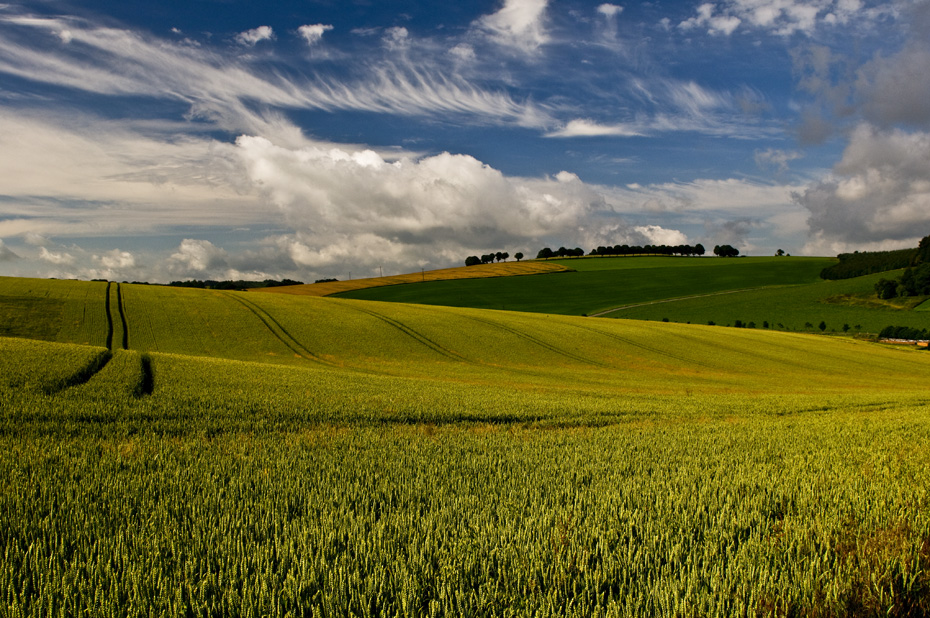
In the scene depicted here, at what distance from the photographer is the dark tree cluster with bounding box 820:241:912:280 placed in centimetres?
10988

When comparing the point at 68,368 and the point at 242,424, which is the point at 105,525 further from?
the point at 68,368

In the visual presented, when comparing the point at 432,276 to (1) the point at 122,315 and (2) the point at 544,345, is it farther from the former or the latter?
(1) the point at 122,315

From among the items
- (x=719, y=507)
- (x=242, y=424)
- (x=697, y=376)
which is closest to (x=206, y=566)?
(x=719, y=507)

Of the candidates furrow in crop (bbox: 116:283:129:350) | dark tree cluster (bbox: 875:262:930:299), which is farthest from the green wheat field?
dark tree cluster (bbox: 875:262:930:299)

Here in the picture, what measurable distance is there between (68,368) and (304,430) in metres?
12.0

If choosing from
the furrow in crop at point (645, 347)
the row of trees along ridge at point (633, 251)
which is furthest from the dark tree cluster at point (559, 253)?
the furrow in crop at point (645, 347)

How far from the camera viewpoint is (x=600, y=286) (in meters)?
108

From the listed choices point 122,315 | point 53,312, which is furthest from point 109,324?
point 53,312

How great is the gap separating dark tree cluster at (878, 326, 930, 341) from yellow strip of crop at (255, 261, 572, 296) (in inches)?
2832

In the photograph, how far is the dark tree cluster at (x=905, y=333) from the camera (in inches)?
2419

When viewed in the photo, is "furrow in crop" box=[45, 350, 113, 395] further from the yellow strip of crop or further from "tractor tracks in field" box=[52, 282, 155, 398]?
the yellow strip of crop

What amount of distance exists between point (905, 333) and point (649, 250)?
371 ft

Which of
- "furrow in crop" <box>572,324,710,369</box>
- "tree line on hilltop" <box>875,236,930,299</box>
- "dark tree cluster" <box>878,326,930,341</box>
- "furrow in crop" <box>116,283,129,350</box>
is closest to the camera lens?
"furrow in crop" <box>116,283,129,350</box>

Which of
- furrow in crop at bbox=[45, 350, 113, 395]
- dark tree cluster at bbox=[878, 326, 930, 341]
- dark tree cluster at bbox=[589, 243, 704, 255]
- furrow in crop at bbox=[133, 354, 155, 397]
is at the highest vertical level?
dark tree cluster at bbox=[589, 243, 704, 255]
